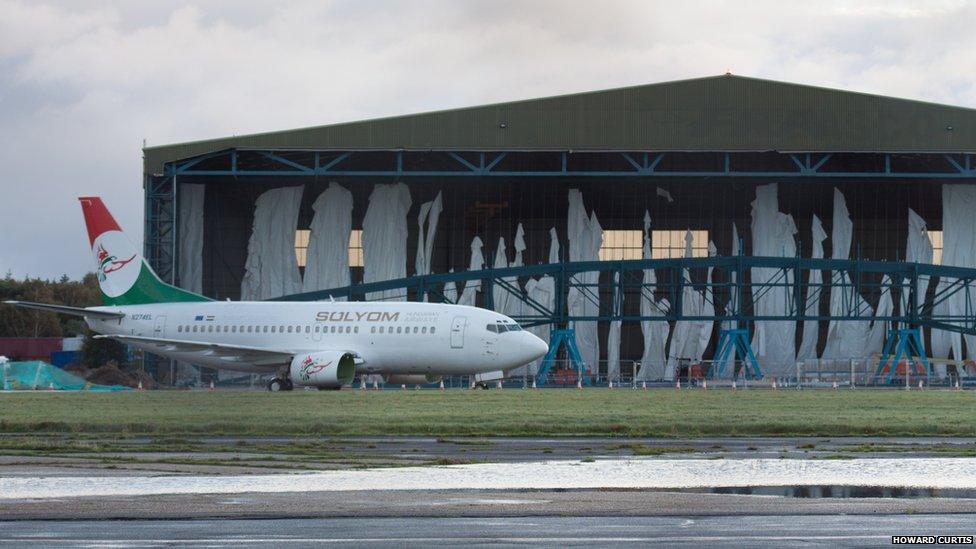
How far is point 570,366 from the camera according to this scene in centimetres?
6309

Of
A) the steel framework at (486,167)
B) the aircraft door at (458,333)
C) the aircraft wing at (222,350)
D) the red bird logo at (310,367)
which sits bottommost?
the red bird logo at (310,367)

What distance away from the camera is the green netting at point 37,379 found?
189ft

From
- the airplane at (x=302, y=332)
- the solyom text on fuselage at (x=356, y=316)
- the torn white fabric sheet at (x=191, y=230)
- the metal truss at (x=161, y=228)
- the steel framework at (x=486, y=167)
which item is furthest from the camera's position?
the torn white fabric sheet at (x=191, y=230)

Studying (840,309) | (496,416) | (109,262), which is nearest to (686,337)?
(840,309)

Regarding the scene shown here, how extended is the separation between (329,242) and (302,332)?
19.4m

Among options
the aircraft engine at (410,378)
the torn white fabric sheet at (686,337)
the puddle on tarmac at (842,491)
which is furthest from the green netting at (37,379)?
the puddle on tarmac at (842,491)

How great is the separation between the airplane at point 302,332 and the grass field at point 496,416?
7.00 meters

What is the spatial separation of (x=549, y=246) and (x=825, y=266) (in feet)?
44.8

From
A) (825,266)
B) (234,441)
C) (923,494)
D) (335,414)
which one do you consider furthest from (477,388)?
(923,494)

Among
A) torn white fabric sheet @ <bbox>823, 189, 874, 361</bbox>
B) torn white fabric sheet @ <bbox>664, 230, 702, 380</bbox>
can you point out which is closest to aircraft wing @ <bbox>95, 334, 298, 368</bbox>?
torn white fabric sheet @ <bbox>664, 230, 702, 380</bbox>

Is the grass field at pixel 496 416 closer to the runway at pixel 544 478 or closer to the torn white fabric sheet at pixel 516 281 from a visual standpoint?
the runway at pixel 544 478

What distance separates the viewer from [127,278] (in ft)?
181

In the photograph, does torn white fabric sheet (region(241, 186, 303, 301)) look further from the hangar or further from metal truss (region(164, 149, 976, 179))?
metal truss (region(164, 149, 976, 179))

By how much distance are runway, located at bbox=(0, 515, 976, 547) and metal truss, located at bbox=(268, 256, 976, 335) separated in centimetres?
5081
